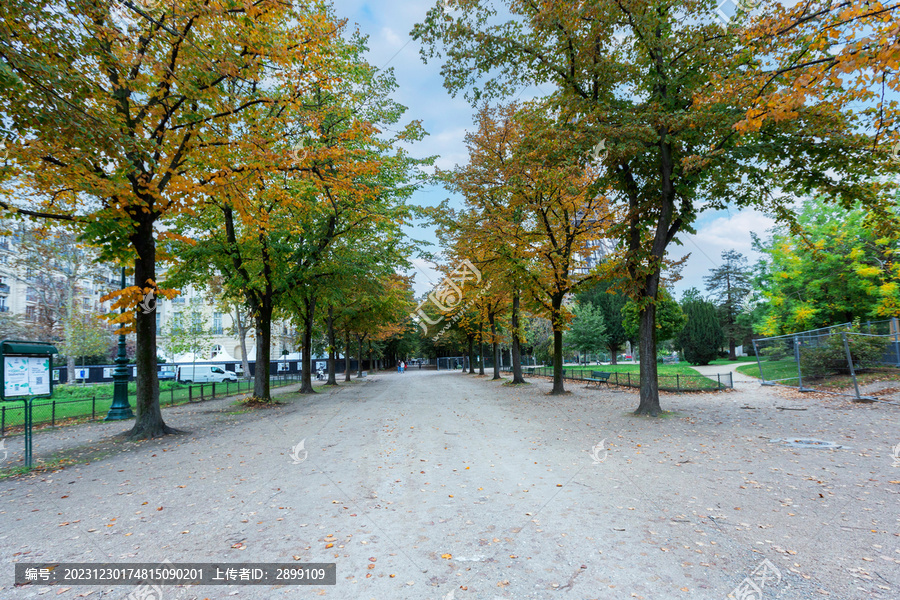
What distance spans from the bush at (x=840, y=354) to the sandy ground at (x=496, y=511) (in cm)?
763

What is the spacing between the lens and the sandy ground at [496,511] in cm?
362

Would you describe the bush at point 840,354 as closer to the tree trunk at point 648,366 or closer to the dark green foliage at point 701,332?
the tree trunk at point 648,366

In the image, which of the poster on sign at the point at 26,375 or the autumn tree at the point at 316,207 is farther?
the poster on sign at the point at 26,375

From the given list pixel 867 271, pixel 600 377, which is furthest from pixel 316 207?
pixel 867 271

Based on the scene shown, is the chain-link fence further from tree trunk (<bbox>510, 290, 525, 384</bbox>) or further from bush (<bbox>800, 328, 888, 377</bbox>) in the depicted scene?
tree trunk (<bbox>510, 290, 525, 384</bbox>)

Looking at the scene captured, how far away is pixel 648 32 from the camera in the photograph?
1089 centimetres

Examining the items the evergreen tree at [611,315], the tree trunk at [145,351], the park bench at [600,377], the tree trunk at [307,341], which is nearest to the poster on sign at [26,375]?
the tree trunk at [145,351]

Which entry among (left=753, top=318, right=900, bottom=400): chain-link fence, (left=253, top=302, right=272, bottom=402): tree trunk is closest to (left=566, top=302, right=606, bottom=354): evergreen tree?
(left=753, top=318, right=900, bottom=400): chain-link fence

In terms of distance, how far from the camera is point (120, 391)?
1432cm

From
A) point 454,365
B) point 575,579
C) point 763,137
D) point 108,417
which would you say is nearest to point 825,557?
point 575,579

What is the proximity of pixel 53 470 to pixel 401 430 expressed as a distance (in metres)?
6.65

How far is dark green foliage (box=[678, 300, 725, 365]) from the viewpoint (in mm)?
44875

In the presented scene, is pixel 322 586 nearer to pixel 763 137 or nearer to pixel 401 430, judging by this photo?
pixel 401 430

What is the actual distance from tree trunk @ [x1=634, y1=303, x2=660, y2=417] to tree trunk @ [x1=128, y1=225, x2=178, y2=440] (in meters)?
12.8
